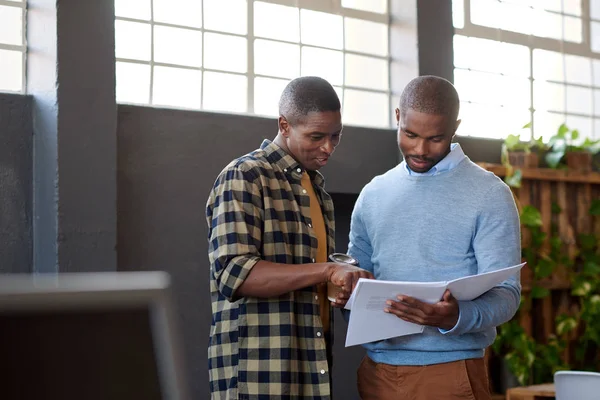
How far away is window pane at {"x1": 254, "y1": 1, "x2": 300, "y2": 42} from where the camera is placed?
14.8 feet

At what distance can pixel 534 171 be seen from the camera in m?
5.32

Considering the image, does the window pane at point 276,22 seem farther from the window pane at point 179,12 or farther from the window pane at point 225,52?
the window pane at point 179,12

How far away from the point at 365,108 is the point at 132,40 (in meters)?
1.53

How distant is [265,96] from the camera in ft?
14.8

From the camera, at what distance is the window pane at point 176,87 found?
13.5 feet

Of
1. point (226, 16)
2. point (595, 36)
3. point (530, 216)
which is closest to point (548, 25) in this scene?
point (595, 36)

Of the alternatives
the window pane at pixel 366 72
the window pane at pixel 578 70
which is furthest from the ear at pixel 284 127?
the window pane at pixel 578 70

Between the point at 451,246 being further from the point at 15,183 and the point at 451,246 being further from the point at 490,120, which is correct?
the point at 490,120

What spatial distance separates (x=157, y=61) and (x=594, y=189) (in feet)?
11.0

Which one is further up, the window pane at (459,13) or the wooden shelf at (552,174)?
the window pane at (459,13)

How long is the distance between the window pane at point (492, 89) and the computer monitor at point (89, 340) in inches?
188

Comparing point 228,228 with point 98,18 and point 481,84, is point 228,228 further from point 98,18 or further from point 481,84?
point 481,84

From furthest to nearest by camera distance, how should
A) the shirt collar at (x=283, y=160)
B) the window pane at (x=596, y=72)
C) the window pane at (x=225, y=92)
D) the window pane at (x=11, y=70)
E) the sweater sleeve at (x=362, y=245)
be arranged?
the window pane at (x=596, y=72)
the window pane at (x=225, y=92)
the window pane at (x=11, y=70)
the sweater sleeve at (x=362, y=245)
the shirt collar at (x=283, y=160)

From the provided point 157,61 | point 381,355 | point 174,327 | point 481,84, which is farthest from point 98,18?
point 174,327
